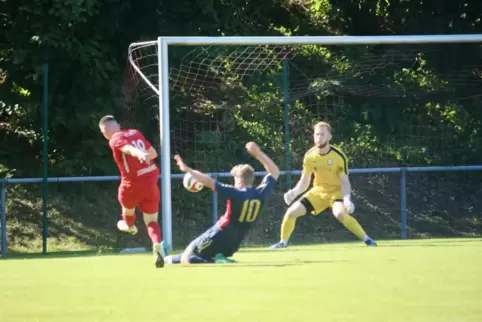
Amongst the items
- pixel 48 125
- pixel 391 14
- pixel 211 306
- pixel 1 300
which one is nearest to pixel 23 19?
pixel 48 125

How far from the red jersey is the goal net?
20.7 feet

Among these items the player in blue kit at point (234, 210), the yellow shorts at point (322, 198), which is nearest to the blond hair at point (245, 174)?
the player in blue kit at point (234, 210)

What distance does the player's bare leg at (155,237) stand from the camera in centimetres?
1140

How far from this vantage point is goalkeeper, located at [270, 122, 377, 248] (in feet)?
Result: 48.1

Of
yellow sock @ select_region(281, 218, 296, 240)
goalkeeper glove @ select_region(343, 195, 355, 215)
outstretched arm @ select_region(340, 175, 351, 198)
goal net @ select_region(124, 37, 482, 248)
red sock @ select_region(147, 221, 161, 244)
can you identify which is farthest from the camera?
goal net @ select_region(124, 37, 482, 248)

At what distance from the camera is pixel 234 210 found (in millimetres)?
11281

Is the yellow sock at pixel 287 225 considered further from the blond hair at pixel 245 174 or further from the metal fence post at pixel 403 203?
A: the metal fence post at pixel 403 203

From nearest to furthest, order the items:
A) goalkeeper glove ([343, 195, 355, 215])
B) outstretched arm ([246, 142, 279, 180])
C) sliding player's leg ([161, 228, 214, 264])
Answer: outstretched arm ([246, 142, 279, 180]) < sliding player's leg ([161, 228, 214, 264]) < goalkeeper glove ([343, 195, 355, 215])

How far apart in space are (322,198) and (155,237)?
346cm

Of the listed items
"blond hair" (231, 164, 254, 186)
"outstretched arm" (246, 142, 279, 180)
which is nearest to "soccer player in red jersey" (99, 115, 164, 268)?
"blond hair" (231, 164, 254, 186)

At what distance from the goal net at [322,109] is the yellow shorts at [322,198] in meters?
3.83

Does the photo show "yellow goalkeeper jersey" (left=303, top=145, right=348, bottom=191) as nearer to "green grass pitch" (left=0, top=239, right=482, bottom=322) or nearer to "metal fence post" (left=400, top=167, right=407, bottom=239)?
"green grass pitch" (left=0, top=239, right=482, bottom=322)

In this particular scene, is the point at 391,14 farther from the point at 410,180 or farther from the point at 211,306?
the point at 211,306

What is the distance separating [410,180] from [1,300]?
12.8 metres
